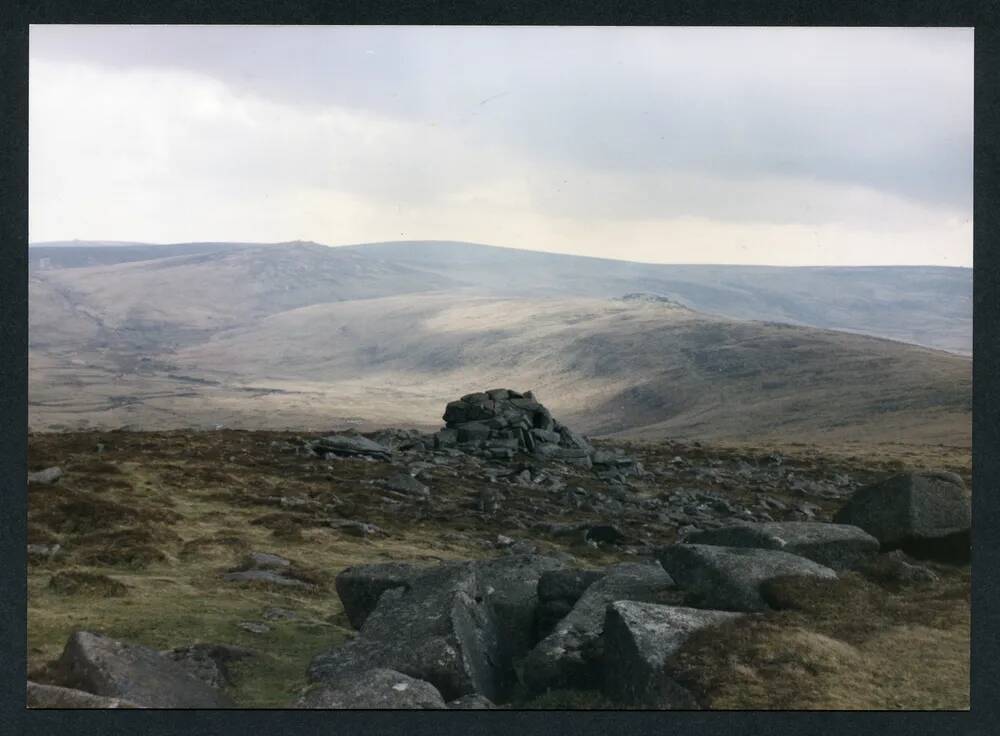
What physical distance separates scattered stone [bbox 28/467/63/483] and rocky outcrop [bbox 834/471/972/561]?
17366mm

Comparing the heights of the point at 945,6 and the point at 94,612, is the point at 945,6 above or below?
above

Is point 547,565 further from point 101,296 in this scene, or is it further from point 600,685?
point 101,296

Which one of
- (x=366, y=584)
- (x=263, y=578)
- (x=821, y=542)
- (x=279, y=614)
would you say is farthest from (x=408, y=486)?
(x=821, y=542)

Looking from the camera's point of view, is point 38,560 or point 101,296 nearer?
point 38,560

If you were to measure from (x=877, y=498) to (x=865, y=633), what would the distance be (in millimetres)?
3395

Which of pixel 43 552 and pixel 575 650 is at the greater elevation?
pixel 575 650

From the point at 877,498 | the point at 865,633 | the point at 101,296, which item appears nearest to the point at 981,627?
the point at 865,633

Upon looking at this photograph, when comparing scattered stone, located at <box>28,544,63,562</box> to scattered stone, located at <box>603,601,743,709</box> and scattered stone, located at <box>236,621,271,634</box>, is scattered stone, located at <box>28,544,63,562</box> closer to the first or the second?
scattered stone, located at <box>236,621,271,634</box>

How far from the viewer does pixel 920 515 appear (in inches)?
514

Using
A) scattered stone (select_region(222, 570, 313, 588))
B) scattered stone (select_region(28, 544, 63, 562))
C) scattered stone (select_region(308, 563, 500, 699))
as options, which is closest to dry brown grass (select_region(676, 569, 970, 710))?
scattered stone (select_region(308, 563, 500, 699))

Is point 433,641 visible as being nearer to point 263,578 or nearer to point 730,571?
point 730,571

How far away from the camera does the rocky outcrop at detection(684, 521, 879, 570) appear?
41.0 ft

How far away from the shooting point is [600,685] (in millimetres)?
10773

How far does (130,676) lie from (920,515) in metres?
10.1
